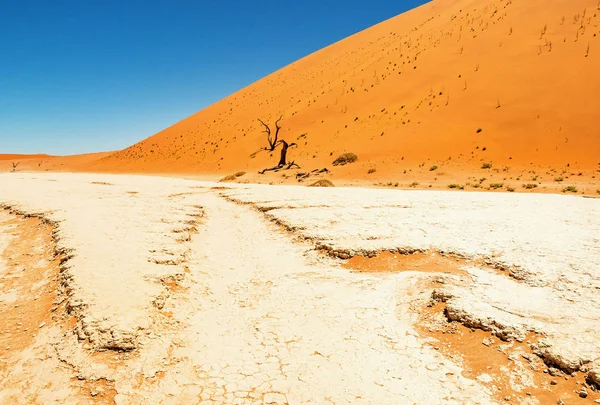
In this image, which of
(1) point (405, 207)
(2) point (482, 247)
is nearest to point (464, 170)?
(1) point (405, 207)

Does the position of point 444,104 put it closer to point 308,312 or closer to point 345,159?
point 345,159

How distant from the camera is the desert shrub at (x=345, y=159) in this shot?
20.7m

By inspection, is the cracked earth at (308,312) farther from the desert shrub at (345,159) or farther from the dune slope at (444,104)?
the desert shrub at (345,159)

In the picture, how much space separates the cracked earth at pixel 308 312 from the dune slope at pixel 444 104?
13533 millimetres

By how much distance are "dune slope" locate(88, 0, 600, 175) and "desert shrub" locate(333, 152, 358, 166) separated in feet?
2.43

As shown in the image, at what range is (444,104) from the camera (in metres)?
22.8

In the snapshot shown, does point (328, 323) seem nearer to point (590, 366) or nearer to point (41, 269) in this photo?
point (590, 366)

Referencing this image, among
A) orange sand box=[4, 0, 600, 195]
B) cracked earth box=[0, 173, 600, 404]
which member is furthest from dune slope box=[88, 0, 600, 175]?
cracked earth box=[0, 173, 600, 404]

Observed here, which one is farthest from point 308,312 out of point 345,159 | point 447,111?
point 447,111

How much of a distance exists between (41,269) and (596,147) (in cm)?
2072

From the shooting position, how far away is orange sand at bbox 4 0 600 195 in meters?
17.0

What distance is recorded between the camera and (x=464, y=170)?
1681 centimetres

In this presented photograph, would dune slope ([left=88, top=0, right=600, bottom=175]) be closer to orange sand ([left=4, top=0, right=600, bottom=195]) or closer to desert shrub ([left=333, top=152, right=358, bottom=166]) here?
orange sand ([left=4, top=0, right=600, bottom=195])

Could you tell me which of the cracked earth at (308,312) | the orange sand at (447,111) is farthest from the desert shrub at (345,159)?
the cracked earth at (308,312)
